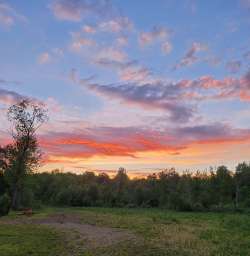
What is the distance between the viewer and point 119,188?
117688 mm

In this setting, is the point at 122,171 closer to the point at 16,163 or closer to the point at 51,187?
the point at 51,187

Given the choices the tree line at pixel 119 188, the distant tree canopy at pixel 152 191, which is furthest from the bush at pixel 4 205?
the distant tree canopy at pixel 152 191

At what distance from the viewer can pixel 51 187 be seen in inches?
4759

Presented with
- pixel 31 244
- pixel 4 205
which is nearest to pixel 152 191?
pixel 4 205

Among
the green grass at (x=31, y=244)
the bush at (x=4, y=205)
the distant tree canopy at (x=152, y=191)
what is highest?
the distant tree canopy at (x=152, y=191)

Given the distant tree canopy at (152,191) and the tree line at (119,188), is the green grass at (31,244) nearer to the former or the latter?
the tree line at (119,188)

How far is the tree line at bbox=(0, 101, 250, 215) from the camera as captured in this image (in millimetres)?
58581

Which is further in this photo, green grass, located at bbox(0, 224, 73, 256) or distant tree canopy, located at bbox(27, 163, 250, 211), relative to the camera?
distant tree canopy, located at bbox(27, 163, 250, 211)

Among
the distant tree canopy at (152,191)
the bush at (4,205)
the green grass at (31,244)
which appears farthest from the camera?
the distant tree canopy at (152,191)

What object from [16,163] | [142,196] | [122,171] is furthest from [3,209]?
[122,171]

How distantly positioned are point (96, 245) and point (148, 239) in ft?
12.7

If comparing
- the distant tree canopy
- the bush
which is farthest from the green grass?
the distant tree canopy

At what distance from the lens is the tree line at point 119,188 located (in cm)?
5858

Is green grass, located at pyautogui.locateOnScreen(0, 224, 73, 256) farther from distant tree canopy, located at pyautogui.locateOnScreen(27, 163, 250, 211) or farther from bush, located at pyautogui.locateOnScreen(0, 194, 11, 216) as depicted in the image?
distant tree canopy, located at pyautogui.locateOnScreen(27, 163, 250, 211)
